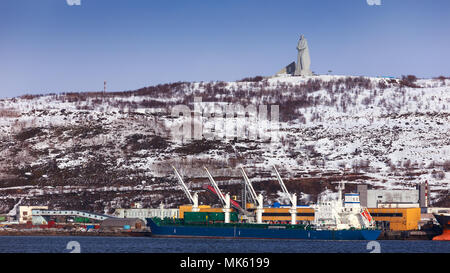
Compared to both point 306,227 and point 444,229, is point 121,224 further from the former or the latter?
point 444,229

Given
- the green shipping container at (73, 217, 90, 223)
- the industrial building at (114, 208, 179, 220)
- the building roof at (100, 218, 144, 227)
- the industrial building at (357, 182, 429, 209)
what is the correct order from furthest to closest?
the green shipping container at (73, 217, 90, 223) → the industrial building at (114, 208, 179, 220) → the industrial building at (357, 182, 429, 209) → the building roof at (100, 218, 144, 227)

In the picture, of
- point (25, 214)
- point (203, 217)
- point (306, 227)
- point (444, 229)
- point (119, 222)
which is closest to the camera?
point (306, 227)

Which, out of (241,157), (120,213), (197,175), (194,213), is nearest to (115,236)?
(194,213)

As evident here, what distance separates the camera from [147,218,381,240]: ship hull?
10356 centimetres

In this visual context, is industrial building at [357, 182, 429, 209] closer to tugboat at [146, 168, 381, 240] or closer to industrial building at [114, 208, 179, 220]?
tugboat at [146, 168, 381, 240]

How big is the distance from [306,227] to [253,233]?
306 inches

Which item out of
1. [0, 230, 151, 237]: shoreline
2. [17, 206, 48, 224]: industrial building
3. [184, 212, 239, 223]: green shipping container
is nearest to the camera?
[184, 212, 239, 223]: green shipping container

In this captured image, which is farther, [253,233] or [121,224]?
[121,224]

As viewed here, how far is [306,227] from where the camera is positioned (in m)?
107

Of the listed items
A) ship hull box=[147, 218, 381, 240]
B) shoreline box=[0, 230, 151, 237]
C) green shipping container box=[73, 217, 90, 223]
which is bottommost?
green shipping container box=[73, 217, 90, 223]

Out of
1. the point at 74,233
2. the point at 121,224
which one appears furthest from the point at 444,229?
the point at 74,233

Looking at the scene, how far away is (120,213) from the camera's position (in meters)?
141

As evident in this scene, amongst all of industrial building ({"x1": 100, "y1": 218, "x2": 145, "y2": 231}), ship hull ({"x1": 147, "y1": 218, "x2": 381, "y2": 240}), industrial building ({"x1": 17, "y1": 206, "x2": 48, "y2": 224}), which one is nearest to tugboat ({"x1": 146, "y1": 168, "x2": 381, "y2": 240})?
ship hull ({"x1": 147, "y1": 218, "x2": 381, "y2": 240})
